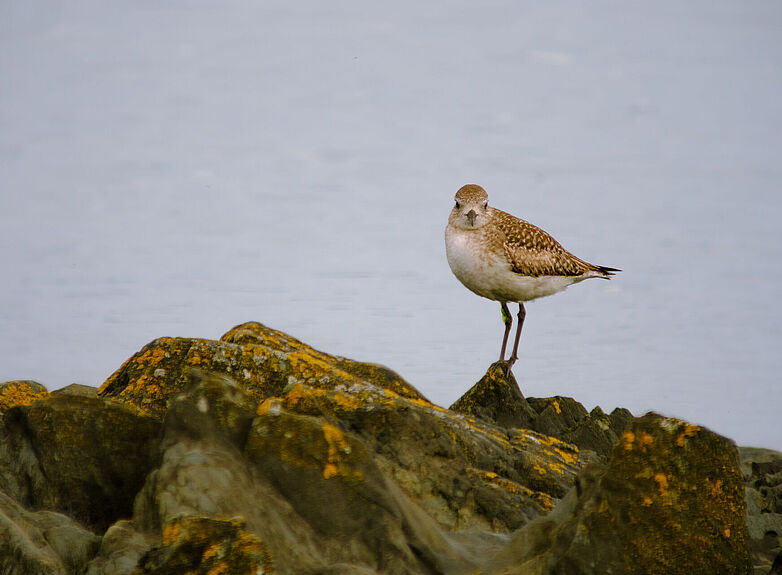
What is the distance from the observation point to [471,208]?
15.6m

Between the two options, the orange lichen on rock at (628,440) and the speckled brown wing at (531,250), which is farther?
the speckled brown wing at (531,250)

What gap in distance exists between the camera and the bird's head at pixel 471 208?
15.6 metres

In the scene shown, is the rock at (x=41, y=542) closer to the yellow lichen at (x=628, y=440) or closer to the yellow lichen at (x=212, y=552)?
the yellow lichen at (x=212, y=552)

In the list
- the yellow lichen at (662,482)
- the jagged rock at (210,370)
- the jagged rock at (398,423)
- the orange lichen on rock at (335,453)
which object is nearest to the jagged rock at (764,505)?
the yellow lichen at (662,482)

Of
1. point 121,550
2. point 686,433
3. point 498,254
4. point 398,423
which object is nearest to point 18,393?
point 121,550

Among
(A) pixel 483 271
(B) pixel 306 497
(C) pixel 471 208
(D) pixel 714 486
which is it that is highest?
(C) pixel 471 208

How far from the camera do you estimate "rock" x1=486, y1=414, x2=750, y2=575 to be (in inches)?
236

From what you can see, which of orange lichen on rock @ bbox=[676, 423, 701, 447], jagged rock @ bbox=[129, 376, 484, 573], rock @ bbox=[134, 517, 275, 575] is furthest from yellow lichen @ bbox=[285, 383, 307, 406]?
orange lichen on rock @ bbox=[676, 423, 701, 447]

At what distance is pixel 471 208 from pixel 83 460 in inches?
388

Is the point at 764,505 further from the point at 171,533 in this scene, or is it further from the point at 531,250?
the point at 171,533

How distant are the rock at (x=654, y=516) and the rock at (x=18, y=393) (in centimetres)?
552

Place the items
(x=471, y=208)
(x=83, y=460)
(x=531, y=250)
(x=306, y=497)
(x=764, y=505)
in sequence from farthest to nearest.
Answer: (x=531, y=250)
(x=471, y=208)
(x=764, y=505)
(x=83, y=460)
(x=306, y=497)

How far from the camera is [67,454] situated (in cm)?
701

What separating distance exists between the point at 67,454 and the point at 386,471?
2590 mm
